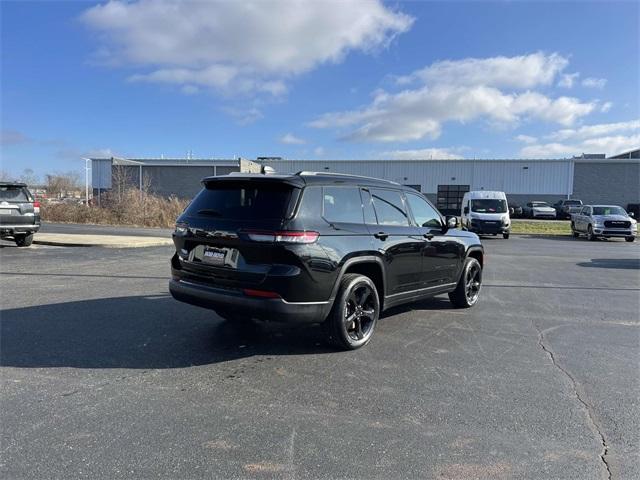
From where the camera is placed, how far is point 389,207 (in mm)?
5980

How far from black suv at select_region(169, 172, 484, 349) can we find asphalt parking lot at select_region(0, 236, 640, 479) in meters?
0.53

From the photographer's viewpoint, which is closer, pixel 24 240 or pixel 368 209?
pixel 368 209

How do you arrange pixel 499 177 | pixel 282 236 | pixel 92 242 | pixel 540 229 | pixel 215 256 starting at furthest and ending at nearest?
pixel 499 177 → pixel 540 229 → pixel 92 242 → pixel 215 256 → pixel 282 236

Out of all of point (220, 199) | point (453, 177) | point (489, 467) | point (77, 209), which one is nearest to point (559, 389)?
point (489, 467)

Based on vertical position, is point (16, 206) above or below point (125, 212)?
above

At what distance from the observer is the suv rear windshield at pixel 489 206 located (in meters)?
24.6

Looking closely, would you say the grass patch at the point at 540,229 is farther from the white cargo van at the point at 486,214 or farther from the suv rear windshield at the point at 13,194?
the suv rear windshield at the point at 13,194

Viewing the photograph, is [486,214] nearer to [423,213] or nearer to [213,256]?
[423,213]

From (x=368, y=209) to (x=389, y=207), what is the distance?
49 cm

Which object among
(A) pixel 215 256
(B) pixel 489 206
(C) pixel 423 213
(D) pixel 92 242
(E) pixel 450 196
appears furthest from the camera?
(E) pixel 450 196

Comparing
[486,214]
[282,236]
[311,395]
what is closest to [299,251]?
[282,236]

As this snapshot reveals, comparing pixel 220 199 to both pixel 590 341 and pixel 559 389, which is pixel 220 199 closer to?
pixel 559 389

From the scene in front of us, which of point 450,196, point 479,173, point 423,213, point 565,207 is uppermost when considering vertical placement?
point 479,173

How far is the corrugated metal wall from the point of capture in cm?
5159
